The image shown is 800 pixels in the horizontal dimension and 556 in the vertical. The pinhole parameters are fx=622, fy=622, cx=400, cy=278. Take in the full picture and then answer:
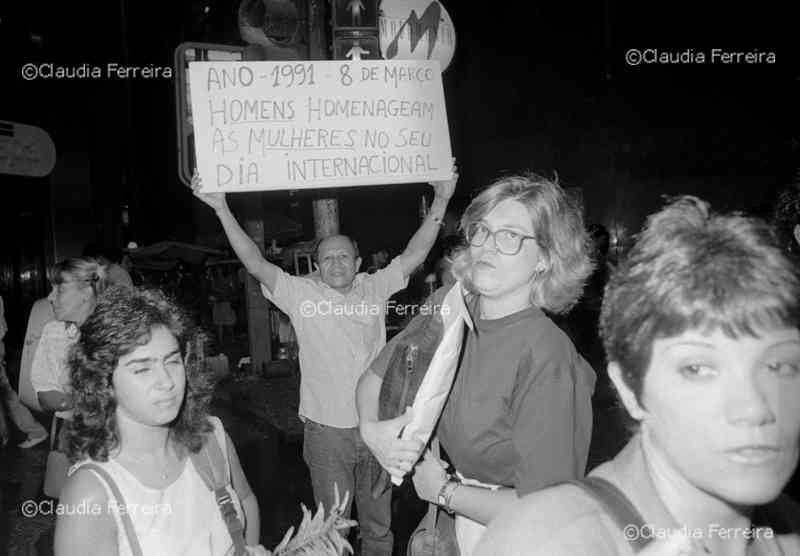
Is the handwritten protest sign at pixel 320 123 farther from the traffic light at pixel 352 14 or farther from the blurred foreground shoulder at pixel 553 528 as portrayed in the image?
the blurred foreground shoulder at pixel 553 528

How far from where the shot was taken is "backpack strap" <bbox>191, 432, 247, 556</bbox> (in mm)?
1934

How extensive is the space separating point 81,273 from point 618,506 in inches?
122

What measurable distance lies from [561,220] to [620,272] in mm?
803

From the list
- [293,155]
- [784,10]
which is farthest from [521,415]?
[784,10]

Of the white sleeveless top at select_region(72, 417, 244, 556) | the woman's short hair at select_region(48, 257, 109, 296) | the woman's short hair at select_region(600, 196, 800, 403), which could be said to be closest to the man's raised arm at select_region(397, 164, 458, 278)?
the woman's short hair at select_region(48, 257, 109, 296)

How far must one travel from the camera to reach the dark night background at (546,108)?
10.2 meters

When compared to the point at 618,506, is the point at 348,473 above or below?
below

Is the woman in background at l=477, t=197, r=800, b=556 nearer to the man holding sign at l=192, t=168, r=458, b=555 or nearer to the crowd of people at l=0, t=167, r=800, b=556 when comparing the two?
the crowd of people at l=0, t=167, r=800, b=556

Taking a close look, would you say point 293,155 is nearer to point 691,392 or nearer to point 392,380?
point 392,380

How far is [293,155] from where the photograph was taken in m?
3.43

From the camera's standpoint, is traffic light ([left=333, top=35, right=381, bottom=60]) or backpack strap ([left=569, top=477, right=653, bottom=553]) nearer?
backpack strap ([left=569, top=477, right=653, bottom=553])

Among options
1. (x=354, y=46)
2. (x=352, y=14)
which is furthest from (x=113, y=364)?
(x=352, y=14)

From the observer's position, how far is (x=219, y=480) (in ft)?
6.60

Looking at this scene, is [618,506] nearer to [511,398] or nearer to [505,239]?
[511,398]
